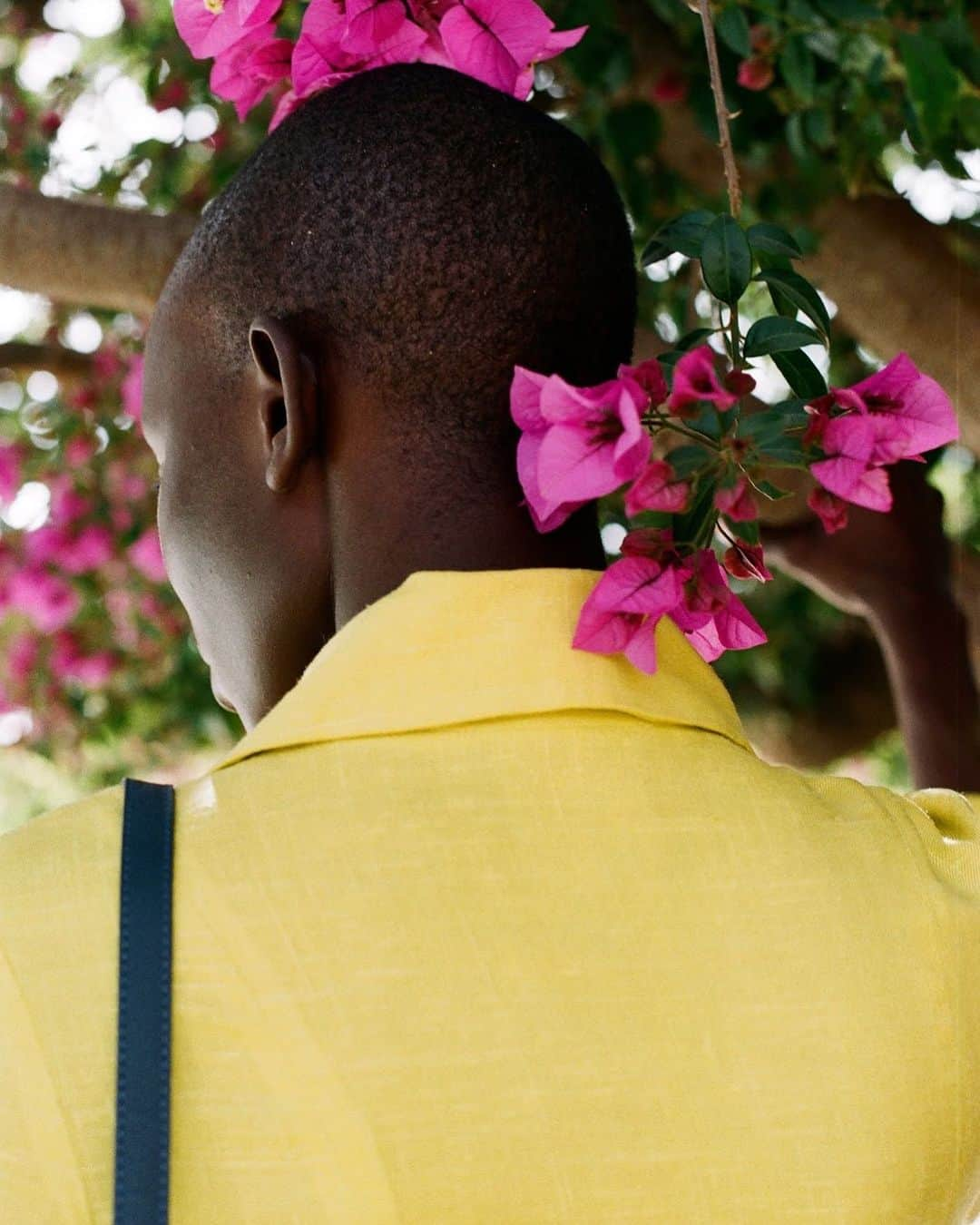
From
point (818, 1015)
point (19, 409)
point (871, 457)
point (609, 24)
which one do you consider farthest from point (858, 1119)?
point (19, 409)

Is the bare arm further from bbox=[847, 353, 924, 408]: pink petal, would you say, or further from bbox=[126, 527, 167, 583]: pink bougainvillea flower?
bbox=[847, 353, 924, 408]: pink petal

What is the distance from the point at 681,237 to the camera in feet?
3.75

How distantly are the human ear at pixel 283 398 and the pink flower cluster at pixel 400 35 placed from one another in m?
0.24

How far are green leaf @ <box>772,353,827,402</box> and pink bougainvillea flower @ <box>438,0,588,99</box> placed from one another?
0.94ft

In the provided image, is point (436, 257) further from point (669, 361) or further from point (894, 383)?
point (894, 383)

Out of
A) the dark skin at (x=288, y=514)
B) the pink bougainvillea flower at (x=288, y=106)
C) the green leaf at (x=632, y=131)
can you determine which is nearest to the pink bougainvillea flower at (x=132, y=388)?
the green leaf at (x=632, y=131)

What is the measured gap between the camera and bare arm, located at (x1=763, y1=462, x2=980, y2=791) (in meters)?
2.60

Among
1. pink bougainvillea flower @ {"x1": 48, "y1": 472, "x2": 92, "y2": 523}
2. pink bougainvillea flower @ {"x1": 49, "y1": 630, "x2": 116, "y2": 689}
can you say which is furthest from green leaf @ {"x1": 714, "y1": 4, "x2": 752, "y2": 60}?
pink bougainvillea flower @ {"x1": 49, "y1": 630, "x2": 116, "y2": 689}

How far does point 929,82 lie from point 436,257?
95 centimetres

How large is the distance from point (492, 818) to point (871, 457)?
30cm

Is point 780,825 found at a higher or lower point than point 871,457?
lower

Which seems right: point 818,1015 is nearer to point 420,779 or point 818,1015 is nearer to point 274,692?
point 420,779

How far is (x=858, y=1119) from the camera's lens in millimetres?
933

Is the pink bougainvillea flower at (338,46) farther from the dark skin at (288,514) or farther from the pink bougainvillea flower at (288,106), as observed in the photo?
the dark skin at (288,514)
